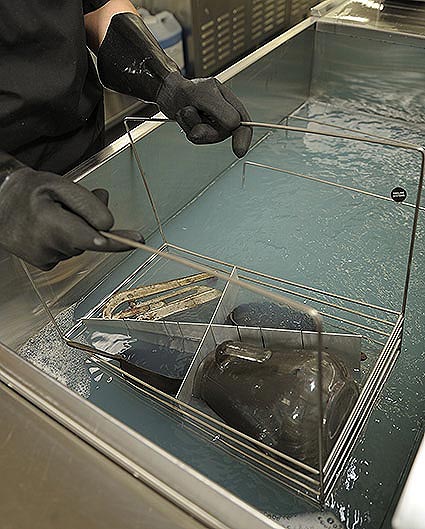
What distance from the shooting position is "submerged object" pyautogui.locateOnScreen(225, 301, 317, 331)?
0.98m

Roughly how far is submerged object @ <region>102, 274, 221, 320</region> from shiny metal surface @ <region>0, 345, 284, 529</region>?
41 cm

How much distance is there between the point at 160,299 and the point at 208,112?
1.25 ft

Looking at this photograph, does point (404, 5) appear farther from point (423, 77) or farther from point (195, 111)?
point (195, 111)

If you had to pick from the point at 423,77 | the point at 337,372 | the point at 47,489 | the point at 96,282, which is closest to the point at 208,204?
the point at 96,282

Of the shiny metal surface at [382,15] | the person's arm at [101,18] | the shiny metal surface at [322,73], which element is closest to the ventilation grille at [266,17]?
the shiny metal surface at [382,15]

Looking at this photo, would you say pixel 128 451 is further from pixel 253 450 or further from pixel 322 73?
pixel 322 73

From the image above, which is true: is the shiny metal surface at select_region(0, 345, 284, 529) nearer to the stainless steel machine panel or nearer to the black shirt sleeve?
the black shirt sleeve

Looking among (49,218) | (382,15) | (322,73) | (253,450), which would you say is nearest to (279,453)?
Result: (253,450)

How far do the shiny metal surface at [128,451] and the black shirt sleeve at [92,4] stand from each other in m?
0.89

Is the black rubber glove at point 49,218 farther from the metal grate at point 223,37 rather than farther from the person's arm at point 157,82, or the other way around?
the metal grate at point 223,37

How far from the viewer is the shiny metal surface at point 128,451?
1.70 feet

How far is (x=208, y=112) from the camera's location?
42.0 inches

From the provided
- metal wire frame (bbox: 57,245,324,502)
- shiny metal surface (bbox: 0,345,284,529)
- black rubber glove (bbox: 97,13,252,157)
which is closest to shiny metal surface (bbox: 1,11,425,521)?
black rubber glove (bbox: 97,13,252,157)

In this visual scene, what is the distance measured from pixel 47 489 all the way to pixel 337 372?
45cm
